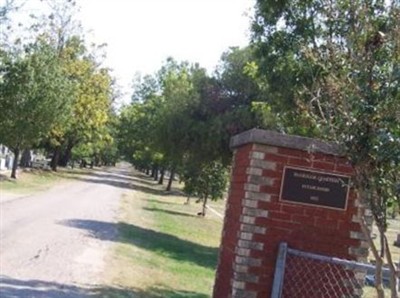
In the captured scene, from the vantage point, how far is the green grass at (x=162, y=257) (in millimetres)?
11586

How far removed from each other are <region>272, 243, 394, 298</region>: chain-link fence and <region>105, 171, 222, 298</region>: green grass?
439 centimetres

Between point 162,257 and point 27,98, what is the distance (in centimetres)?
2304

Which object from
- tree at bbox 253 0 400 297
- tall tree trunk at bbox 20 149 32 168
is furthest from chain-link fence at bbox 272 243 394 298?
tall tree trunk at bbox 20 149 32 168

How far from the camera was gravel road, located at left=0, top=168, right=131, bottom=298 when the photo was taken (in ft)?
32.9

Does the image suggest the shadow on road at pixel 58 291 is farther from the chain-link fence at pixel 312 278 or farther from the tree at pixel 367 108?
the tree at pixel 367 108

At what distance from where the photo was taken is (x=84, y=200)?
30.5m

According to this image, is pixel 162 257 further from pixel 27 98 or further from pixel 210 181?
pixel 27 98

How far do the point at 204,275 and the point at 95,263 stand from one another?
2480 mm

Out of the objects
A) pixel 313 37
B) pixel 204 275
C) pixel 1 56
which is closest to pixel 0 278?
pixel 204 275

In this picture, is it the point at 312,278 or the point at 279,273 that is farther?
the point at 312,278

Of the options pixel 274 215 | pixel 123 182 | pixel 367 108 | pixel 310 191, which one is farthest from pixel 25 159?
pixel 367 108

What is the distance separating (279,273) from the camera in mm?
6125

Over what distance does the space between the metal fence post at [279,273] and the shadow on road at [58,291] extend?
4.10 metres

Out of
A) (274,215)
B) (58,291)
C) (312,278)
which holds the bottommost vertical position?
(58,291)
